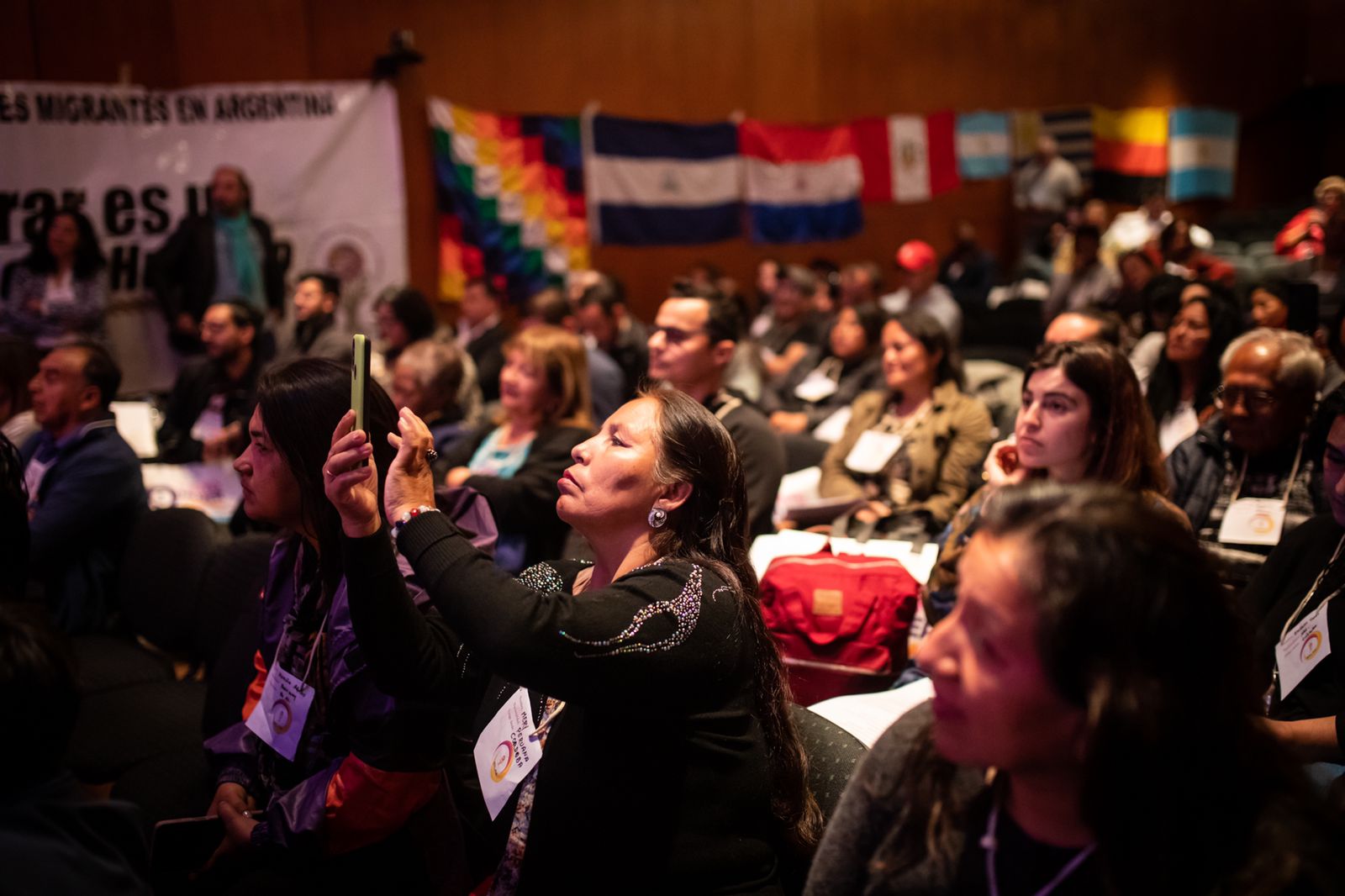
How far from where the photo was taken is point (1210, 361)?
420cm

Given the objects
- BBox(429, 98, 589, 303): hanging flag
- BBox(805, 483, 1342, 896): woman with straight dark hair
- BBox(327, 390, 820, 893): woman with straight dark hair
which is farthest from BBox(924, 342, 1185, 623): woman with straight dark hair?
BBox(429, 98, 589, 303): hanging flag

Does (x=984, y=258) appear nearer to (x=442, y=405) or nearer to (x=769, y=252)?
(x=769, y=252)

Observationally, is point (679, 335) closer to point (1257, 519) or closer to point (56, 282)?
point (1257, 519)

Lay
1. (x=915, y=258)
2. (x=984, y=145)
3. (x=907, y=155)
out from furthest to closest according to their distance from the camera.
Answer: (x=984, y=145)
(x=907, y=155)
(x=915, y=258)

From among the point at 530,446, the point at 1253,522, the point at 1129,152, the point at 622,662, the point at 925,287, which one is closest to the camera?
the point at 622,662

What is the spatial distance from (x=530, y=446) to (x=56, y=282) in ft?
13.2

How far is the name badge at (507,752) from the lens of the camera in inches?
65.2

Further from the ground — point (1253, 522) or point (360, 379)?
point (360, 379)

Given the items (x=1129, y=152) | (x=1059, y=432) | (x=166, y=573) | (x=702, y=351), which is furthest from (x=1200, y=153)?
(x=166, y=573)

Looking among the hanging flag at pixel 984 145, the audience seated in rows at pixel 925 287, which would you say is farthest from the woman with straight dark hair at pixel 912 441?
the hanging flag at pixel 984 145

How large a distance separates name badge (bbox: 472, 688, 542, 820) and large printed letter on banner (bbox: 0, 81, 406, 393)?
5685 mm

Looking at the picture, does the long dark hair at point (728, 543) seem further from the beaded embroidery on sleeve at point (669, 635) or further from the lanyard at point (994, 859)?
the lanyard at point (994, 859)

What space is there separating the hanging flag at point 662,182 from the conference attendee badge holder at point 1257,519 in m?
6.56

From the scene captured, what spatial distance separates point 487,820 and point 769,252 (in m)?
8.73
